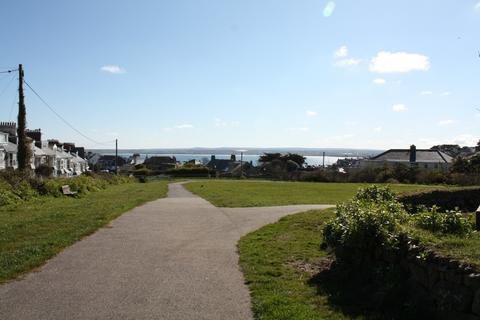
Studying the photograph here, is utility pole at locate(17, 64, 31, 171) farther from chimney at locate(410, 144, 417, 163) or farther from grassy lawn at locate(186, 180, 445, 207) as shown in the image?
chimney at locate(410, 144, 417, 163)

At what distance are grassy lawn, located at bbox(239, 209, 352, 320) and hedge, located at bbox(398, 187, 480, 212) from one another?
111 inches

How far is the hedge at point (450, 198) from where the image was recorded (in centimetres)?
1376

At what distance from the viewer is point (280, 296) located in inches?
253

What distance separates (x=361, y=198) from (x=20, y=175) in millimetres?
18717

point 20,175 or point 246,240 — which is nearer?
point 246,240

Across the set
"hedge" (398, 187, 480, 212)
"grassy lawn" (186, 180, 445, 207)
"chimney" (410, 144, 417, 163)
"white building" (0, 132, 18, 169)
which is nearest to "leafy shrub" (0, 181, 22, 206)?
"grassy lawn" (186, 180, 445, 207)

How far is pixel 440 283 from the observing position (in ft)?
17.1

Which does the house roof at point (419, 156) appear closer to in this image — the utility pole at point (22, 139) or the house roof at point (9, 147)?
the house roof at point (9, 147)

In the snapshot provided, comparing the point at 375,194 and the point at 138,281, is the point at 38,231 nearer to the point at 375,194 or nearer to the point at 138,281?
the point at 138,281

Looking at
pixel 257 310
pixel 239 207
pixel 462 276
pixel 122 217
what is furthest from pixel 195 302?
pixel 239 207

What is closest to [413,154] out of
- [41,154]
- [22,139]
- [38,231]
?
[41,154]

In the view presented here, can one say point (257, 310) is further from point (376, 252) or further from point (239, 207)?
point (239, 207)

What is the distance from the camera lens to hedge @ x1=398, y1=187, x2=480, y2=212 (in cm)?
1376

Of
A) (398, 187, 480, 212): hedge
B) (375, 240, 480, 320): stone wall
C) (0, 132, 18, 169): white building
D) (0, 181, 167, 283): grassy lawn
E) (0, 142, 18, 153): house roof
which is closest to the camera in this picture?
(375, 240, 480, 320): stone wall
